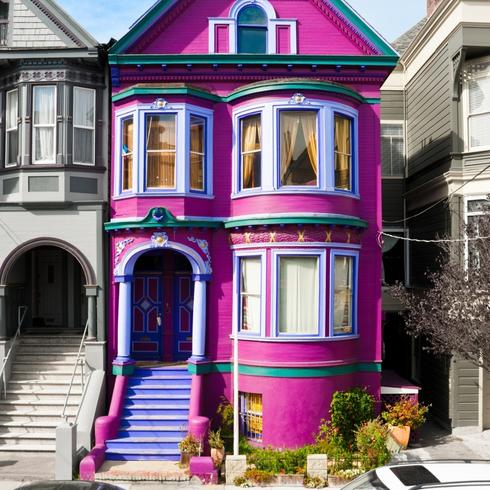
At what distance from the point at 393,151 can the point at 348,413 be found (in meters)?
10.3

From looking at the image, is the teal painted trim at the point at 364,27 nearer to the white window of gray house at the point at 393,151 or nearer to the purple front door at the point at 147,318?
the white window of gray house at the point at 393,151

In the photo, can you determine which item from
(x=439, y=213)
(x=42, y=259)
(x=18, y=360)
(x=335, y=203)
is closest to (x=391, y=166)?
(x=439, y=213)

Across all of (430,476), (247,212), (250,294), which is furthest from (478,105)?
(430,476)

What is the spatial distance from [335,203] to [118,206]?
5.05 meters

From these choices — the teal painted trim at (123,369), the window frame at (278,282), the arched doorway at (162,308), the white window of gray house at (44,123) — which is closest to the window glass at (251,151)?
the window frame at (278,282)

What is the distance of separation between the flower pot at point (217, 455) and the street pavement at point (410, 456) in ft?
1.84

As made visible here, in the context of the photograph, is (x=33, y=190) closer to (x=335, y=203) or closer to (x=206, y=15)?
(x=206, y=15)

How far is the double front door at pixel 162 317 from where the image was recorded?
15.5 m

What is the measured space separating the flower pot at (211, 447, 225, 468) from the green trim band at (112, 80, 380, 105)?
7703mm

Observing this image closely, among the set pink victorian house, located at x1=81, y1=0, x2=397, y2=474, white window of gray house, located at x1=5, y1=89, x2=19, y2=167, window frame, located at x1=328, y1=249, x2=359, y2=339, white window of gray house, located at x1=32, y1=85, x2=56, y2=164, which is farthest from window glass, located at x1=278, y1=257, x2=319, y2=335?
white window of gray house, located at x1=5, y1=89, x2=19, y2=167

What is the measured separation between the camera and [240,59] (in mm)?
14688

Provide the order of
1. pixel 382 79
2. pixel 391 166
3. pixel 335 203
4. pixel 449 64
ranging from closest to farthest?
pixel 335 203 < pixel 382 79 < pixel 449 64 < pixel 391 166

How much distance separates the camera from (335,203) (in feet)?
46.4

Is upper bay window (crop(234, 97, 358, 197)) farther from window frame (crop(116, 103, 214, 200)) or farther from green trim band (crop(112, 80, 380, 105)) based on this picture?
window frame (crop(116, 103, 214, 200))
